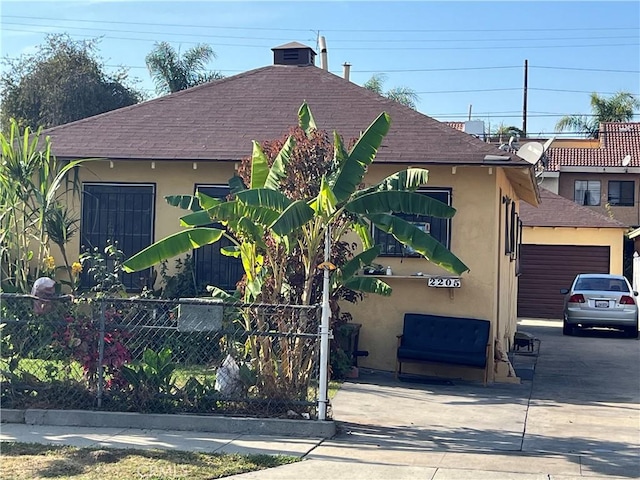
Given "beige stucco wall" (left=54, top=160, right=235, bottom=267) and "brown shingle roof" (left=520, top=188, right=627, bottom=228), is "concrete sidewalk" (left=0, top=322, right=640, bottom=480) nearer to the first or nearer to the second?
"beige stucco wall" (left=54, top=160, right=235, bottom=267)

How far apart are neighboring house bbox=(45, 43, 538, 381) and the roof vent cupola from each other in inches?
44.1

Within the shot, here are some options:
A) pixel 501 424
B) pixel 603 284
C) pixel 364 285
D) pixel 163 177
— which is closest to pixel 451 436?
pixel 501 424

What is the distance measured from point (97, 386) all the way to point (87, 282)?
211 inches

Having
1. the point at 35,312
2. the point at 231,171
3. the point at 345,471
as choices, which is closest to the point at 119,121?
the point at 231,171

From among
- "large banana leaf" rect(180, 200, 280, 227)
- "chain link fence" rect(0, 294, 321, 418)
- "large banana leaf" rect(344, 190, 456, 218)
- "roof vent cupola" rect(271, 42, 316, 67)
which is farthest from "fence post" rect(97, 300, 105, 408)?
"roof vent cupola" rect(271, 42, 316, 67)

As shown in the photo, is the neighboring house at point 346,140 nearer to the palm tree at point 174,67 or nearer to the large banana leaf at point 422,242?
the large banana leaf at point 422,242

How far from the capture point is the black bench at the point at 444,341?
1260 cm

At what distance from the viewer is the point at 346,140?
13.6 metres

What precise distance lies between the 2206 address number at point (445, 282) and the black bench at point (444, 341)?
0.50 m

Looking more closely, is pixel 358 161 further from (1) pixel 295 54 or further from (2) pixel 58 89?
(2) pixel 58 89

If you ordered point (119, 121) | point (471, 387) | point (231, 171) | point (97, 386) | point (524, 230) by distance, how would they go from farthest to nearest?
point (524, 230)
point (119, 121)
point (231, 171)
point (471, 387)
point (97, 386)

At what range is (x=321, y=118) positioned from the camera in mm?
14523

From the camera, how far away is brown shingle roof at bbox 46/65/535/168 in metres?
13.5

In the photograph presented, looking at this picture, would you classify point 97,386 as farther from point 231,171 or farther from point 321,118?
point 321,118
